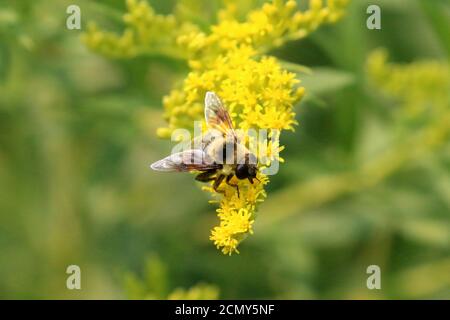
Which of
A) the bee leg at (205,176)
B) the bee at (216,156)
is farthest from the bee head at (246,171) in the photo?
the bee leg at (205,176)

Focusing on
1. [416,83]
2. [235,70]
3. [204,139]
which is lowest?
[204,139]

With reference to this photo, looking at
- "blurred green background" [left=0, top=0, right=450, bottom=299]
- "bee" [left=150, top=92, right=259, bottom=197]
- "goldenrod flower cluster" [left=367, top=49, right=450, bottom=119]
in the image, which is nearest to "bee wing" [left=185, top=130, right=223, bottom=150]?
"bee" [left=150, top=92, right=259, bottom=197]

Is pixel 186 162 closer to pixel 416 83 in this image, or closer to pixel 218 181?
pixel 218 181

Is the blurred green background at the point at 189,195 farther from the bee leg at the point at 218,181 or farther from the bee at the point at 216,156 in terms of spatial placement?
the bee leg at the point at 218,181

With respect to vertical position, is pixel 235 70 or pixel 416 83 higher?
pixel 416 83

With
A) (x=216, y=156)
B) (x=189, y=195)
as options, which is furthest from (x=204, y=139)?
(x=189, y=195)
